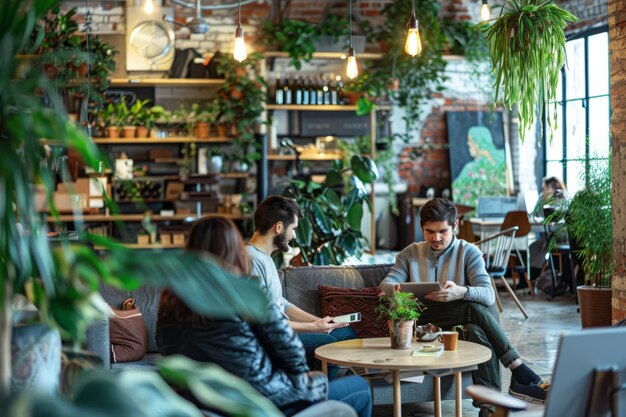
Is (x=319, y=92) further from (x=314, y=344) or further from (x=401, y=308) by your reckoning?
(x=401, y=308)

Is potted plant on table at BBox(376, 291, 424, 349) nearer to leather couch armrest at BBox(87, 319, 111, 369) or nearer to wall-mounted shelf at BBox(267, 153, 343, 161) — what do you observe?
leather couch armrest at BBox(87, 319, 111, 369)

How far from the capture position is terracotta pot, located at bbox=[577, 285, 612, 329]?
6.86m

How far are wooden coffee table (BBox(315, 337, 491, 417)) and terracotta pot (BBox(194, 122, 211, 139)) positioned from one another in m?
6.81

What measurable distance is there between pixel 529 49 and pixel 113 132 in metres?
6.35

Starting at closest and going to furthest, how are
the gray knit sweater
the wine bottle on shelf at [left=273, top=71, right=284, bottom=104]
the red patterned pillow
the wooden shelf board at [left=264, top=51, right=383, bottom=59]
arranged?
the gray knit sweater → the red patterned pillow → the wooden shelf board at [left=264, top=51, right=383, bottom=59] → the wine bottle on shelf at [left=273, top=71, right=284, bottom=104]

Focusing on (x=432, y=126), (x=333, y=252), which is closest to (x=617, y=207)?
(x=333, y=252)

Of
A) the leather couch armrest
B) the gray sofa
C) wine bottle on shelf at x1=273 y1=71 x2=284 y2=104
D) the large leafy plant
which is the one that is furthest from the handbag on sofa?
wine bottle on shelf at x1=273 y1=71 x2=284 y2=104

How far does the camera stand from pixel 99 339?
4.81 m

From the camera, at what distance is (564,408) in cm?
Answer: 314

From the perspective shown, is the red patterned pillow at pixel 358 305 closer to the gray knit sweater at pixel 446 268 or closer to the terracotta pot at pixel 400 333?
the gray knit sweater at pixel 446 268

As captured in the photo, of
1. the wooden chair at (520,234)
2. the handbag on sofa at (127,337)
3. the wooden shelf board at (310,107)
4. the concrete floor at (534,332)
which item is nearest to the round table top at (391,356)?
the concrete floor at (534,332)

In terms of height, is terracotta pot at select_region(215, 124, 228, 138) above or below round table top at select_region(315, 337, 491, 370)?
above

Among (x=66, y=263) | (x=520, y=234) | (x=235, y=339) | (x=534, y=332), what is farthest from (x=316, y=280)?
(x=520, y=234)

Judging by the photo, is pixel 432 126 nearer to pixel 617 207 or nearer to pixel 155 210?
pixel 155 210
